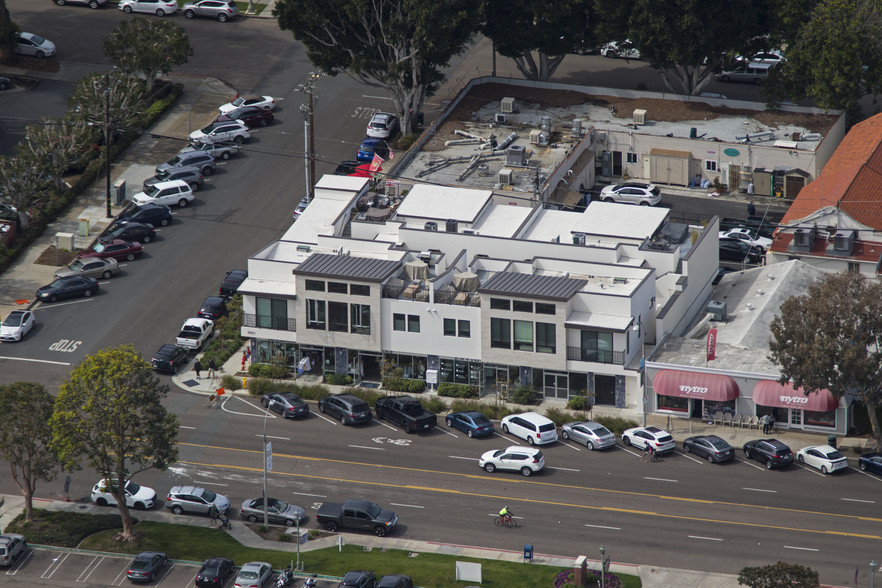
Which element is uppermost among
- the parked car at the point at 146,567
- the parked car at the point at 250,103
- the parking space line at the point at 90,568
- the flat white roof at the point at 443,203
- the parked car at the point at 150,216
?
the flat white roof at the point at 443,203

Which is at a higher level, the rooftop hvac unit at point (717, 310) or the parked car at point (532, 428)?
the rooftop hvac unit at point (717, 310)

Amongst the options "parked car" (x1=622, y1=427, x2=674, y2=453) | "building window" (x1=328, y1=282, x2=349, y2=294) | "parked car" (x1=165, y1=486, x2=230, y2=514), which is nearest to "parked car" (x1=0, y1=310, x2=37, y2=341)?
"building window" (x1=328, y1=282, x2=349, y2=294)

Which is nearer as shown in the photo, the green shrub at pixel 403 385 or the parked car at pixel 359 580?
the parked car at pixel 359 580

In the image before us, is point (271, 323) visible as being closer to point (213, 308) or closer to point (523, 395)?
point (213, 308)

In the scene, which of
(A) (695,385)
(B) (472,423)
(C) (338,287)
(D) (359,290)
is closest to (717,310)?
(A) (695,385)

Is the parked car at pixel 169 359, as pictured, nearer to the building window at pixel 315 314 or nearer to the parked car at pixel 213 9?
the building window at pixel 315 314

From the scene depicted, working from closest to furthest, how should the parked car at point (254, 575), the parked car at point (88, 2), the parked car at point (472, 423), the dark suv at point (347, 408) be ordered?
1. the parked car at point (254, 575)
2. the parked car at point (472, 423)
3. the dark suv at point (347, 408)
4. the parked car at point (88, 2)

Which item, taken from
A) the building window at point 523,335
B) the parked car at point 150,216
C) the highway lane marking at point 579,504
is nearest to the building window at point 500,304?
the building window at point 523,335
